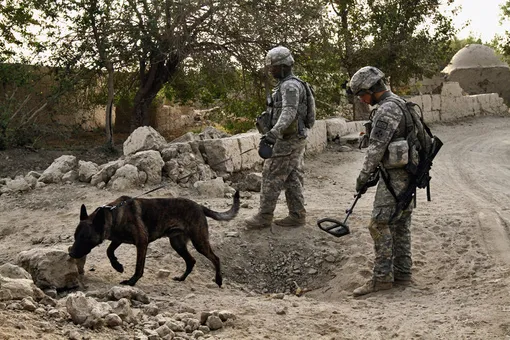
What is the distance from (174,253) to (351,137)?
9.50 metres

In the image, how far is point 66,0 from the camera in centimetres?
1300

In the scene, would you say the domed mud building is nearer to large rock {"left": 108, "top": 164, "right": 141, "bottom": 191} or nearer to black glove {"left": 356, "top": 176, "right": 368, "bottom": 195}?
large rock {"left": 108, "top": 164, "right": 141, "bottom": 191}

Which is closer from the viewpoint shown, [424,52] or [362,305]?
[362,305]

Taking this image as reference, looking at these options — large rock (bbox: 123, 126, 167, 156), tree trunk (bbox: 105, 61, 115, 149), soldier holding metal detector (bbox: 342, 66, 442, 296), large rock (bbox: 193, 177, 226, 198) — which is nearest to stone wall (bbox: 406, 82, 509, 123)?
tree trunk (bbox: 105, 61, 115, 149)

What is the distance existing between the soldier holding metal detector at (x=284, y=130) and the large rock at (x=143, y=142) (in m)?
2.98

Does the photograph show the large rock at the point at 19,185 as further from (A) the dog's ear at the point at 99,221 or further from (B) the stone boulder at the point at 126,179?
(A) the dog's ear at the point at 99,221

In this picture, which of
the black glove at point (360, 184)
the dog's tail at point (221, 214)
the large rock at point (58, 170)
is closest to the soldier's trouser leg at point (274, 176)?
the dog's tail at point (221, 214)

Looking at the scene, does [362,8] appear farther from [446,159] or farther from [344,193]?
[344,193]

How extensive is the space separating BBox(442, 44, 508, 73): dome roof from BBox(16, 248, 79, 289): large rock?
2718cm

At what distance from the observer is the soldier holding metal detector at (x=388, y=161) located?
17.9ft

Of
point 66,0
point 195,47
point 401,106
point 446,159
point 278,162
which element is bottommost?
point 446,159

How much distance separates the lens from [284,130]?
6969mm

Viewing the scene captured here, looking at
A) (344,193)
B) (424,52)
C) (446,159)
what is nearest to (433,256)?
(344,193)

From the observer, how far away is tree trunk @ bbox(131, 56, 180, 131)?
1473 cm
